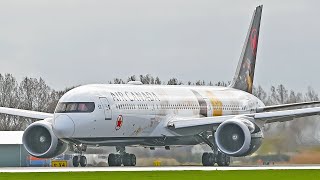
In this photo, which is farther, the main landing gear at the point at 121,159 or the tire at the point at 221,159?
the tire at the point at 221,159

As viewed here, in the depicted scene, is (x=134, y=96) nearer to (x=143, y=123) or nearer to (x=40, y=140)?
(x=143, y=123)

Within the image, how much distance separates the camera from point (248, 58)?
86312mm

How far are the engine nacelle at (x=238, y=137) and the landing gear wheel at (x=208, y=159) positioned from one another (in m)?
4.81

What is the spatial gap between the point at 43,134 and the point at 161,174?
787 inches

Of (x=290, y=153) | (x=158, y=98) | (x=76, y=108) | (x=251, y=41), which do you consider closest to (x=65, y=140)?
(x=76, y=108)

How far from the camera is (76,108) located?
69688 mm

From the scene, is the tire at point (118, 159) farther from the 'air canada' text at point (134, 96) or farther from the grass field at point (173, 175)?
the grass field at point (173, 175)

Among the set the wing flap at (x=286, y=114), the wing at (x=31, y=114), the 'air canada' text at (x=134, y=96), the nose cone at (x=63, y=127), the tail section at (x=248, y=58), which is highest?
the tail section at (x=248, y=58)

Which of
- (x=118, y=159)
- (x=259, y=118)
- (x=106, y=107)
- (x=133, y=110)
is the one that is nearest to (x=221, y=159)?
(x=259, y=118)

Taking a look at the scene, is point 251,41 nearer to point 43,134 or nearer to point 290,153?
point 290,153

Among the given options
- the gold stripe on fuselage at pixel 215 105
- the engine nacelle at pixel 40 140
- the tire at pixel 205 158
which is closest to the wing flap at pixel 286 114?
the tire at pixel 205 158

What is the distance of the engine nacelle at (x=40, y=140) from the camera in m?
73.4

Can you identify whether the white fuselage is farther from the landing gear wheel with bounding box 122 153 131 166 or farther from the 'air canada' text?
the landing gear wheel with bounding box 122 153 131 166

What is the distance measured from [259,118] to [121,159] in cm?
823
